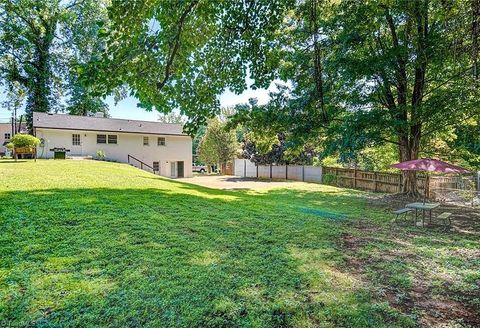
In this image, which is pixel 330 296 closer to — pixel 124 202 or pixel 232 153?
pixel 124 202

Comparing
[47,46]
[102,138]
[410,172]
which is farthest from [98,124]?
[410,172]

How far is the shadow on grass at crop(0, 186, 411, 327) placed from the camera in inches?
104

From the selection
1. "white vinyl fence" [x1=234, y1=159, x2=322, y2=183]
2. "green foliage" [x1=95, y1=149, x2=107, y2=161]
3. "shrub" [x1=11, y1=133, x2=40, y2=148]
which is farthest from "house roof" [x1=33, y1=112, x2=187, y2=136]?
"white vinyl fence" [x1=234, y1=159, x2=322, y2=183]

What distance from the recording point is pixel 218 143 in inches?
1346

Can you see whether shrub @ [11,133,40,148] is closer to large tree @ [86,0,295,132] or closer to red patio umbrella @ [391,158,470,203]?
large tree @ [86,0,295,132]

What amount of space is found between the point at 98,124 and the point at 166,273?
2427 centimetres

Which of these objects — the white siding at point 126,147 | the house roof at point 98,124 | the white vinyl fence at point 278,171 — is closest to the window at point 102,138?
the white siding at point 126,147

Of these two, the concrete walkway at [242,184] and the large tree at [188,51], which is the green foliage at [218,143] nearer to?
the concrete walkway at [242,184]

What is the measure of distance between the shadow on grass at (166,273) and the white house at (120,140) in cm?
1887

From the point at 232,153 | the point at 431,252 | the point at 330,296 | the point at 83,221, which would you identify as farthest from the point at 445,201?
the point at 232,153

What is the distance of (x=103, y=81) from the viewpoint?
3707 millimetres

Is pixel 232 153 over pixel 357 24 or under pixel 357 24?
under

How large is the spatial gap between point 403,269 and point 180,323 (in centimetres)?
335

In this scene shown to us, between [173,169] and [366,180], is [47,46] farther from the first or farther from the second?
[366,180]
